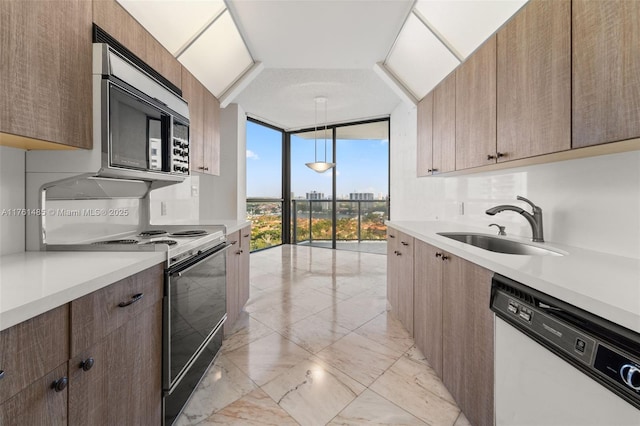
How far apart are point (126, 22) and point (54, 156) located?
821 mm

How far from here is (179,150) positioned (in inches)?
73.7

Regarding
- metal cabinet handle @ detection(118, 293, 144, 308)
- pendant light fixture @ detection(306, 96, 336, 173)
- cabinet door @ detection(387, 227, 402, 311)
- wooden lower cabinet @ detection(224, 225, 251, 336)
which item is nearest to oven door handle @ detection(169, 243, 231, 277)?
metal cabinet handle @ detection(118, 293, 144, 308)

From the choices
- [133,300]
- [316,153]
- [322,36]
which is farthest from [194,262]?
[316,153]

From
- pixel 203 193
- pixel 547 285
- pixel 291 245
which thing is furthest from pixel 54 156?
pixel 291 245

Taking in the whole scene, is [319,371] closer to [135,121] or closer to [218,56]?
[135,121]

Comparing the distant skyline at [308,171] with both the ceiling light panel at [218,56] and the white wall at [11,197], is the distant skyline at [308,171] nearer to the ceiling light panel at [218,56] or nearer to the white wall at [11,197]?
the ceiling light panel at [218,56]

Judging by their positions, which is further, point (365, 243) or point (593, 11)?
point (365, 243)

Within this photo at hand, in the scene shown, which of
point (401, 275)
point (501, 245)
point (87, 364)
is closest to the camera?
point (87, 364)

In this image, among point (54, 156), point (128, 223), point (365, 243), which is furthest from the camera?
point (365, 243)

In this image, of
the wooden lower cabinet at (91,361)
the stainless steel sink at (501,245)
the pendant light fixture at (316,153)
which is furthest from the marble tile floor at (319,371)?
the pendant light fixture at (316,153)

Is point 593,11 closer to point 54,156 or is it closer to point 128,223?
point 54,156

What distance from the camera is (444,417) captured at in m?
1.44

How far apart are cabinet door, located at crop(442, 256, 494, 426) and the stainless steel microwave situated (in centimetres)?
172

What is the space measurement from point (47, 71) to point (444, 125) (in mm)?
2396
